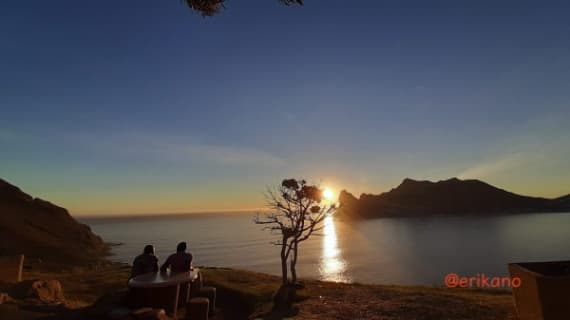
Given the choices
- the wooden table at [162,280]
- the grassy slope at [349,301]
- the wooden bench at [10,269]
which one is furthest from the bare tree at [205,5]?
the wooden bench at [10,269]

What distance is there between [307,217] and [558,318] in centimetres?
1646

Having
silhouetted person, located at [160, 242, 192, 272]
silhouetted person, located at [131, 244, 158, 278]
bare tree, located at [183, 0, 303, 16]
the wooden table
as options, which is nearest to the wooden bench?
silhouetted person, located at [131, 244, 158, 278]

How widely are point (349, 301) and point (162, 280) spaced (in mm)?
9374

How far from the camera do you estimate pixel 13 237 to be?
163 feet

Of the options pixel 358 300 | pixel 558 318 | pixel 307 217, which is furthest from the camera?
pixel 307 217

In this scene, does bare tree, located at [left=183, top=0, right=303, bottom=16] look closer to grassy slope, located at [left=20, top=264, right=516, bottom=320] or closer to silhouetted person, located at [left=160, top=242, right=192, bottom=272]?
silhouetted person, located at [left=160, top=242, right=192, bottom=272]

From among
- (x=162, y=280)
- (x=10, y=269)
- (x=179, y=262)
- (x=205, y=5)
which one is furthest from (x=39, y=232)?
(x=205, y=5)

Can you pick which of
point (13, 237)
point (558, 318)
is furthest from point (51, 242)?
point (558, 318)

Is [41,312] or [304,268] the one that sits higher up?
[41,312]

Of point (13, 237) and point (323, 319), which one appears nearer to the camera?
point (323, 319)

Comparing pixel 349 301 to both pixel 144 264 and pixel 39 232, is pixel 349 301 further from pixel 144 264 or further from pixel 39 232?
pixel 39 232

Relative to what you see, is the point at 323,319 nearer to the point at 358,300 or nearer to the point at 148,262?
the point at 358,300

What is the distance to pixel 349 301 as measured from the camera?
14.3m

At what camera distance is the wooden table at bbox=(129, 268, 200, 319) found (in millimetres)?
8516
